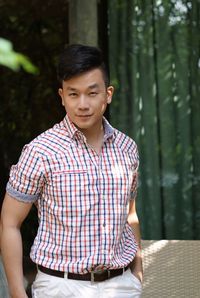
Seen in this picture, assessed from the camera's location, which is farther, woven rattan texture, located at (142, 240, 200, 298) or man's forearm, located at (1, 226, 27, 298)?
woven rattan texture, located at (142, 240, 200, 298)

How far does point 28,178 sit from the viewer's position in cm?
237

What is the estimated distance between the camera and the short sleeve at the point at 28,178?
236 cm

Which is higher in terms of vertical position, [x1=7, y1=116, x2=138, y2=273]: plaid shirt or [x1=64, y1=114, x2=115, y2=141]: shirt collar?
[x1=64, y1=114, x2=115, y2=141]: shirt collar

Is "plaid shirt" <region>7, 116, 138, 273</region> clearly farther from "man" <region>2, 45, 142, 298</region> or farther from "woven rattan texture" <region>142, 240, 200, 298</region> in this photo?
"woven rattan texture" <region>142, 240, 200, 298</region>

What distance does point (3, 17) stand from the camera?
7.14 meters

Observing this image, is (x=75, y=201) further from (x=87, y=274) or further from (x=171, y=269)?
(x=171, y=269)

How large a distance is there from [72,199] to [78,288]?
0.30m

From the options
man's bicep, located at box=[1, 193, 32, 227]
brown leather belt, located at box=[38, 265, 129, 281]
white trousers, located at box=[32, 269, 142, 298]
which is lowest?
white trousers, located at box=[32, 269, 142, 298]

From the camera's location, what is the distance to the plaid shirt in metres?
2.34

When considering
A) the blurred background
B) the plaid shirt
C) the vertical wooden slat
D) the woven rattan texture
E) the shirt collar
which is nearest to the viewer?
the plaid shirt

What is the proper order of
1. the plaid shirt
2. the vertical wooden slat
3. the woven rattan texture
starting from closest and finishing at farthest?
1. the plaid shirt
2. the woven rattan texture
3. the vertical wooden slat

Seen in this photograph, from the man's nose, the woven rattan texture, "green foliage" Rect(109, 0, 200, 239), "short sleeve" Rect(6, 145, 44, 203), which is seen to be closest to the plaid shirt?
"short sleeve" Rect(6, 145, 44, 203)

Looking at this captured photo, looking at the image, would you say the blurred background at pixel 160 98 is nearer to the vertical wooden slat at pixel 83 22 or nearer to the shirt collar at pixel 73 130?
the vertical wooden slat at pixel 83 22

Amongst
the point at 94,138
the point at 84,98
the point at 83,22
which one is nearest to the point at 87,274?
the point at 94,138
